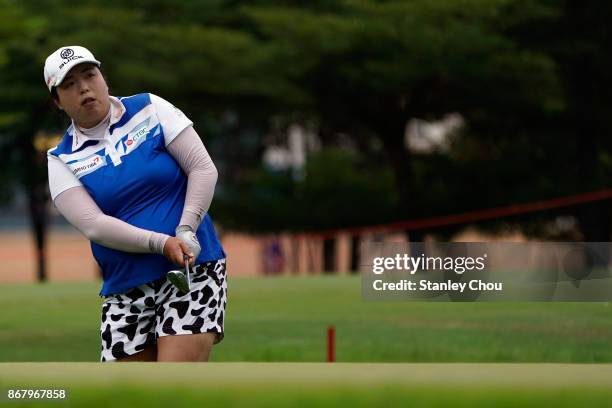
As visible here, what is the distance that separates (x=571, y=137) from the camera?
42.4m

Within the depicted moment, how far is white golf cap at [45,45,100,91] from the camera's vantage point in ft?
18.0

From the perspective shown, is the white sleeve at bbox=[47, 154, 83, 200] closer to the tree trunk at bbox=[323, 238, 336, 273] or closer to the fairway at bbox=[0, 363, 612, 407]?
the fairway at bbox=[0, 363, 612, 407]

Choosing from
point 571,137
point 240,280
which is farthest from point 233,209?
point 240,280

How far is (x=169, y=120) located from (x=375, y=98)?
36757 millimetres

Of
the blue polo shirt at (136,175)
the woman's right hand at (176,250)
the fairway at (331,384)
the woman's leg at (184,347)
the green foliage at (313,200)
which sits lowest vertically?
the fairway at (331,384)

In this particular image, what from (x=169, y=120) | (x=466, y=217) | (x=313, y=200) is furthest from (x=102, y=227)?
(x=313, y=200)

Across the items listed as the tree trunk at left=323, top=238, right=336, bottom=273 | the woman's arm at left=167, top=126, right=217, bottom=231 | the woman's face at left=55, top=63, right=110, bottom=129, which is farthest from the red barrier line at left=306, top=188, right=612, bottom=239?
the woman's face at left=55, top=63, right=110, bottom=129

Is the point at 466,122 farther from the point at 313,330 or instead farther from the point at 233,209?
the point at 313,330

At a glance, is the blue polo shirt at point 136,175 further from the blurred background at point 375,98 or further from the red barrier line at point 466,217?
the red barrier line at point 466,217

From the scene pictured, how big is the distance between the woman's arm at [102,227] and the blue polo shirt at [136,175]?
0.05m

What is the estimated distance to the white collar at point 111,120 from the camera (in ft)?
18.5

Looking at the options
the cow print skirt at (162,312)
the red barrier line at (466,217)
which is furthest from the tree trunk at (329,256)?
the cow print skirt at (162,312)

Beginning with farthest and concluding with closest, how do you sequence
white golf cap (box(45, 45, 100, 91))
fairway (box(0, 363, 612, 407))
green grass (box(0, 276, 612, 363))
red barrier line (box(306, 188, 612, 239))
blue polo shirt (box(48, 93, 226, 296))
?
red barrier line (box(306, 188, 612, 239))
green grass (box(0, 276, 612, 363))
blue polo shirt (box(48, 93, 226, 296))
white golf cap (box(45, 45, 100, 91))
fairway (box(0, 363, 612, 407))

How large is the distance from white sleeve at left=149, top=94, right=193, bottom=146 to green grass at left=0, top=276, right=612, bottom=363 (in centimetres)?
536
